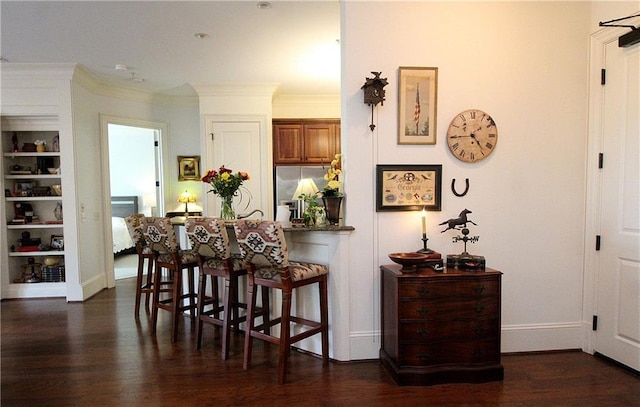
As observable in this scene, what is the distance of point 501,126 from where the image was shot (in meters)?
2.78

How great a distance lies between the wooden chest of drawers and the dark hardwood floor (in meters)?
0.10

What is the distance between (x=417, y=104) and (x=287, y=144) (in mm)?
3075

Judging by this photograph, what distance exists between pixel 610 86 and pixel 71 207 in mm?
5431

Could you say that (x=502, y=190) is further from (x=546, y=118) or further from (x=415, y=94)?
(x=415, y=94)

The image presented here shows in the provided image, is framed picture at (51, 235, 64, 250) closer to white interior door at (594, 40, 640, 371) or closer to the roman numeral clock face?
the roman numeral clock face

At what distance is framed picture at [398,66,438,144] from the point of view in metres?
2.70

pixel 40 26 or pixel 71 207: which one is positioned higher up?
pixel 40 26

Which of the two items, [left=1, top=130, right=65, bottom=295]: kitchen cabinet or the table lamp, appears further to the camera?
the table lamp

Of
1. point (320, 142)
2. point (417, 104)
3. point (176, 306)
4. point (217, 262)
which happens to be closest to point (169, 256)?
point (176, 306)

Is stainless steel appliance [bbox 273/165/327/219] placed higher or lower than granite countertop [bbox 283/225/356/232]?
higher

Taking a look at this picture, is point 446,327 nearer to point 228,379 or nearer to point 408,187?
point 408,187

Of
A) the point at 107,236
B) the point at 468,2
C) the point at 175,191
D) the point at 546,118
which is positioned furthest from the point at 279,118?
the point at 546,118

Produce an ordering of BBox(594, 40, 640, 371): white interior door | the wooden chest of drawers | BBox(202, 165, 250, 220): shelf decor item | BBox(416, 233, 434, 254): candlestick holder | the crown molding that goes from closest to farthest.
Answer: the wooden chest of drawers < BBox(594, 40, 640, 371): white interior door < BBox(416, 233, 434, 254): candlestick holder < BBox(202, 165, 250, 220): shelf decor item < the crown molding

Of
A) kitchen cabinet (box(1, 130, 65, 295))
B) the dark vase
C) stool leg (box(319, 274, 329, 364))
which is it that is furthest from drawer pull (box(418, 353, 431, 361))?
kitchen cabinet (box(1, 130, 65, 295))
